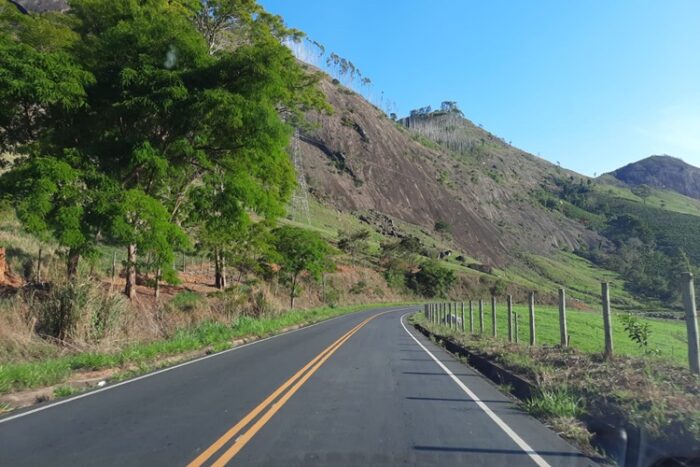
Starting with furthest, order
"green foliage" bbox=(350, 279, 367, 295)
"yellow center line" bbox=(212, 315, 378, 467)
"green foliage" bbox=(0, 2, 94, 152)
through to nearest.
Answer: "green foliage" bbox=(350, 279, 367, 295)
"green foliage" bbox=(0, 2, 94, 152)
"yellow center line" bbox=(212, 315, 378, 467)

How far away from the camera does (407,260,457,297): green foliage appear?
8869 centimetres

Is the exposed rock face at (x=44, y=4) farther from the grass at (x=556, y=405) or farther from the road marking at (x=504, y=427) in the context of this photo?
the grass at (x=556, y=405)

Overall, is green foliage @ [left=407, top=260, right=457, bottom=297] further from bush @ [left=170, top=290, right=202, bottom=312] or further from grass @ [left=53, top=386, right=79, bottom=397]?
grass @ [left=53, top=386, right=79, bottom=397]

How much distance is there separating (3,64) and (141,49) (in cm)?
397

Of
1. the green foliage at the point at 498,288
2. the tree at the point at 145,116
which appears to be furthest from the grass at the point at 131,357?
the green foliage at the point at 498,288

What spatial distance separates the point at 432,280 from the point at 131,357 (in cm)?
7800

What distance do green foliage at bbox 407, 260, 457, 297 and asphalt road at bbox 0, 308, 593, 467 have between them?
77190 millimetres

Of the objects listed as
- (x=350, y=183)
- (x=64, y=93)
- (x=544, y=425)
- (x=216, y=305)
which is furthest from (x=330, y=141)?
(x=544, y=425)

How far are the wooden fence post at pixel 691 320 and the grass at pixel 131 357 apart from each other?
1049 centimetres

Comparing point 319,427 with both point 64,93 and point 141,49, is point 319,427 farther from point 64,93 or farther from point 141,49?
point 141,49

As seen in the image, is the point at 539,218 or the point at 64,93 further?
the point at 539,218

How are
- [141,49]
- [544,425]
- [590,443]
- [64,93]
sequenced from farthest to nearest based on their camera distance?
[141,49] < [64,93] < [544,425] < [590,443]

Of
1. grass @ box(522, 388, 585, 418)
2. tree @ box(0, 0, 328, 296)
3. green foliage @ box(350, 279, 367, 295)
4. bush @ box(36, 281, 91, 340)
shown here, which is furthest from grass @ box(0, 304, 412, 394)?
green foliage @ box(350, 279, 367, 295)

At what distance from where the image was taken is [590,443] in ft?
22.7
